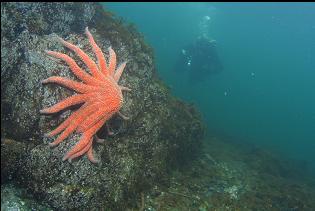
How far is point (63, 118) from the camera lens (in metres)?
5.52

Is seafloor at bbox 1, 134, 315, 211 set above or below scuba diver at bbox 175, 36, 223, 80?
above

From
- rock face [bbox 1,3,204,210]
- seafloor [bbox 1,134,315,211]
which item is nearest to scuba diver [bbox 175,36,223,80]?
seafloor [bbox 1,134,315,211]

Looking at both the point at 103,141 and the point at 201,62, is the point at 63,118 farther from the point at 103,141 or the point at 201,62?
the point at 201,62

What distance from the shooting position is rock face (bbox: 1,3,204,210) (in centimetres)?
553

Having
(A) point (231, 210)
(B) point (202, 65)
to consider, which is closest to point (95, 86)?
(A) point (231, 210)

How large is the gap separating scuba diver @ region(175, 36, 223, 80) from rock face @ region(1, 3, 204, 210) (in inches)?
943

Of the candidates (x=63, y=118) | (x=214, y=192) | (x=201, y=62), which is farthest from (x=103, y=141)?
(x=201, y=62)

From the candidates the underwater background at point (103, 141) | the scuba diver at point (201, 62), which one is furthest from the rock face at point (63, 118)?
the scuba diver at point (201, 62)

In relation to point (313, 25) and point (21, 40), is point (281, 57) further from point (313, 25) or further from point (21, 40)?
point (21, 40)

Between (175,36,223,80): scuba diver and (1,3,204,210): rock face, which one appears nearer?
(1,3,204,210): rock face

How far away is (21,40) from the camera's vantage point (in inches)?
232

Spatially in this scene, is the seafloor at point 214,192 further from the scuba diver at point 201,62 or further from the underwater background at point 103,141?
the scuba diver at point 201,62

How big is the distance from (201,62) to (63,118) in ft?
90.9

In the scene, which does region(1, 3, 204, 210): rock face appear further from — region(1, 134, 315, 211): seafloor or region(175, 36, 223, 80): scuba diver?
region(175, 36, 223, 80): scuba diver
